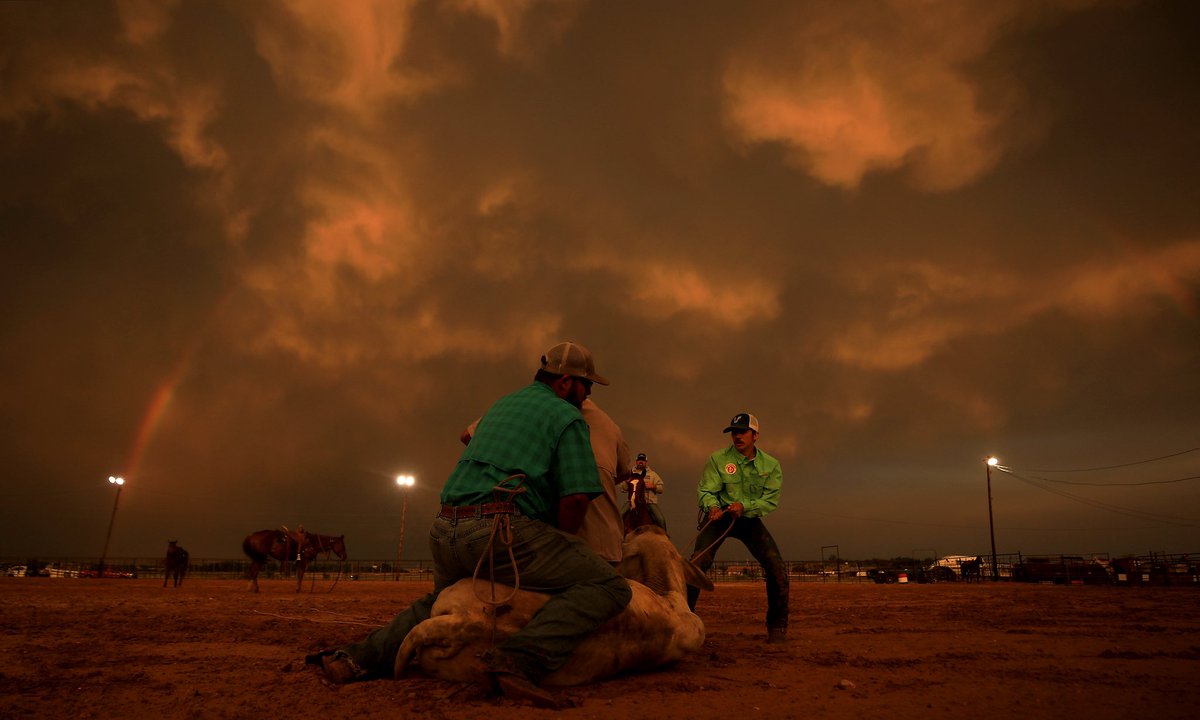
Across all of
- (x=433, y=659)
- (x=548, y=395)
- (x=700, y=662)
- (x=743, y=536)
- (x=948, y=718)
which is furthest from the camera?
(x=743, y=536)

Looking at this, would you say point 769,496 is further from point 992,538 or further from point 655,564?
point 992,538

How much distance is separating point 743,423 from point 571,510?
120 inches

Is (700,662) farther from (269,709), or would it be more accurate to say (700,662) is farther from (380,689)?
(269,709)

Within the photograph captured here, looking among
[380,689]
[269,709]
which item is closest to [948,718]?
[380,689]

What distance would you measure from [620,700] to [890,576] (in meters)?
42.6

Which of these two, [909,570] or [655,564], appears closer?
[655,564]

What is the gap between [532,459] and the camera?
131 inches

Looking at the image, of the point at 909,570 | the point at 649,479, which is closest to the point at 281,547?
the point at 649,479

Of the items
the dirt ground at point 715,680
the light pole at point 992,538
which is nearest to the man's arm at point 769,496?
the dirt ground at point 715,680

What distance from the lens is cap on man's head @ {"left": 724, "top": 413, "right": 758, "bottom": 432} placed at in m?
6.02

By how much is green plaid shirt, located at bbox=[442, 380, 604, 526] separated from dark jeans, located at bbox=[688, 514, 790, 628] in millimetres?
2457

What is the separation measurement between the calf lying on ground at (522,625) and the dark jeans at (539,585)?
0.12 meters

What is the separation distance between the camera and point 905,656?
439 cm

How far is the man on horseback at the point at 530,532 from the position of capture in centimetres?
316
